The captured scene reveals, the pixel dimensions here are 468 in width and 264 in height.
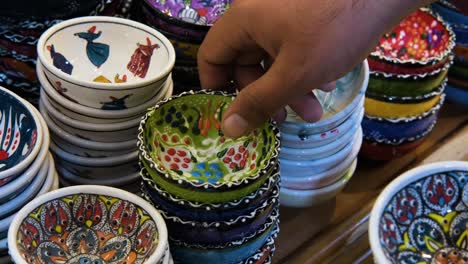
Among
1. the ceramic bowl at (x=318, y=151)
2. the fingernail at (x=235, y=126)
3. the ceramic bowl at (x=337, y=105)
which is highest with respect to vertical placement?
the fingernail at (x=235, y=126)

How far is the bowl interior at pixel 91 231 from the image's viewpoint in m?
0.65

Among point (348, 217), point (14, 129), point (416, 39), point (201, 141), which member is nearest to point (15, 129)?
point (14, 129)

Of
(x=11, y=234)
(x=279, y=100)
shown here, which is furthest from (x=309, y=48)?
(x=11, y=234)

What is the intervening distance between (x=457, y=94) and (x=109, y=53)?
0.59m

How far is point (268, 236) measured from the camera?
0.73 metres

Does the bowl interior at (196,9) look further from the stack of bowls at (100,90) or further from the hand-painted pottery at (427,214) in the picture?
the hand-painted pottery at (427,214)

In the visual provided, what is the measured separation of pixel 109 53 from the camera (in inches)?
33.9

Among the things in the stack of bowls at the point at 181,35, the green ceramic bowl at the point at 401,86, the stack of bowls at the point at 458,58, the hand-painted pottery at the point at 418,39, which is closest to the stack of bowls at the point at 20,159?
the stack of bowls at the point at 181,35

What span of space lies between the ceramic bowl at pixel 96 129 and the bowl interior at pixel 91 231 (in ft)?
0.35

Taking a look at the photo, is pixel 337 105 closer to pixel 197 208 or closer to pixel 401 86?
pixel 401 86

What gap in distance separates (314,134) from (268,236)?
0.47 feet

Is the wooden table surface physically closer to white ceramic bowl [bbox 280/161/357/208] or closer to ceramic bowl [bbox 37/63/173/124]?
white ceramic bowl [bbox 280/161/357/208]

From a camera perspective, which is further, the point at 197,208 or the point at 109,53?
the point at 109,53

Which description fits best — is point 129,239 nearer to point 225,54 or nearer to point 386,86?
point 225,54
